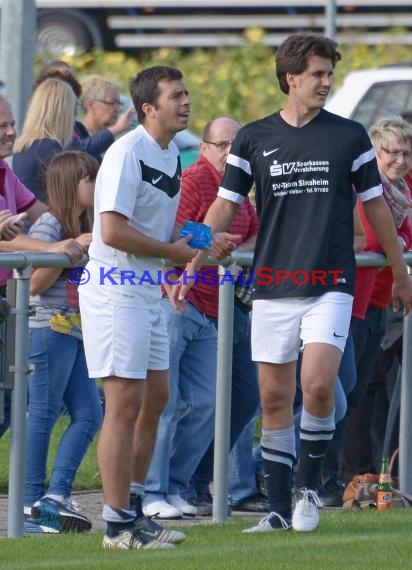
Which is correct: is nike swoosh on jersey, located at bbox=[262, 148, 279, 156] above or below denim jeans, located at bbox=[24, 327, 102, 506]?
above

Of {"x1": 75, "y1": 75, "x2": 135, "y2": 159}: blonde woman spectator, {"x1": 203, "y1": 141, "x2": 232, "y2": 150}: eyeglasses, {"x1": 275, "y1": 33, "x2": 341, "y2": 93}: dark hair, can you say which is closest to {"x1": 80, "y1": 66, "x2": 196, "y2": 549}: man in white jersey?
{"x1": 275, "y1": 33, "x2": 341, "y2": 93}: dark hair

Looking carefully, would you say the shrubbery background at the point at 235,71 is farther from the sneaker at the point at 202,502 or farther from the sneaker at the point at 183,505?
the sneaker at the point at 183,505

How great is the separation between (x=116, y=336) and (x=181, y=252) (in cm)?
43

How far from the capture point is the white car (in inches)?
555

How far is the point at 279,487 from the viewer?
715cm

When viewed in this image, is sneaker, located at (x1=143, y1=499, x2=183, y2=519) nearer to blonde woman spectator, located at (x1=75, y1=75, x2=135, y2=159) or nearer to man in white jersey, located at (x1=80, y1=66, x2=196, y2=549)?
man in white jersey, located at (x1=80, y1=66, x2=196, y2=549)

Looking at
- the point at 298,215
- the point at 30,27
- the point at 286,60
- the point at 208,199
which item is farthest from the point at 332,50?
the point at 30,27

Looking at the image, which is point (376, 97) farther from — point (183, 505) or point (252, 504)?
point (183, 505)

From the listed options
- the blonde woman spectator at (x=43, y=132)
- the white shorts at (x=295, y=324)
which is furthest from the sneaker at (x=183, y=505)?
the blonde woman spectator at (x=43, y=132)

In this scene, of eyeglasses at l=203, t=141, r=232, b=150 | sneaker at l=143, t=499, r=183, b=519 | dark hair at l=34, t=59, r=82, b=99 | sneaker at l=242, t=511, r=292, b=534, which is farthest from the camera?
dark hair at l=34, t=59, r=82, b=99

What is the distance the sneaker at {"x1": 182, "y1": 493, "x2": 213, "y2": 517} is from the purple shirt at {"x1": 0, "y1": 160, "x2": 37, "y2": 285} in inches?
66.1

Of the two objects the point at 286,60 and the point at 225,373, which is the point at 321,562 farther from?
the point at 286,60

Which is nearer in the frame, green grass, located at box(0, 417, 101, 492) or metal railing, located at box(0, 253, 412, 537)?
metal railing, located at box(0, 253, 412, 537)

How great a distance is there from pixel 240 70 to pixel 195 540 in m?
17.0
